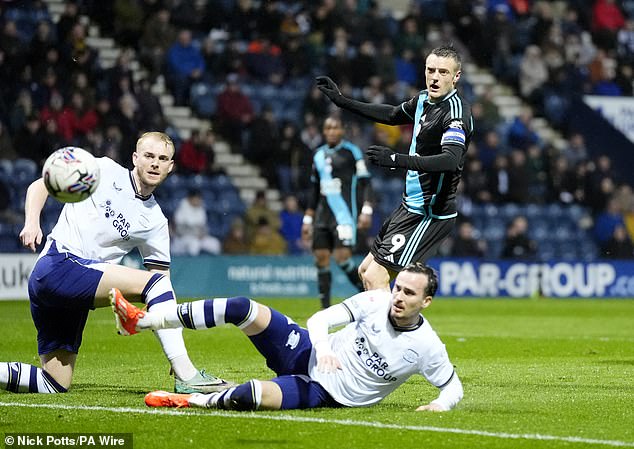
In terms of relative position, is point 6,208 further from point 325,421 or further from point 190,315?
point 325,421

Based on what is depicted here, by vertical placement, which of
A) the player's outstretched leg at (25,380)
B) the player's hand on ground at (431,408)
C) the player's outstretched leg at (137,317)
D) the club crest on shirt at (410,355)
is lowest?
the player's outstretched leg at (25,380)

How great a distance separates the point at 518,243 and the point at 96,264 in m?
15.4

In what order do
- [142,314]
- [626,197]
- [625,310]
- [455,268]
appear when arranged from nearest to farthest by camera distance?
[142,314]
[625,310]
[455,268]
[626,197]

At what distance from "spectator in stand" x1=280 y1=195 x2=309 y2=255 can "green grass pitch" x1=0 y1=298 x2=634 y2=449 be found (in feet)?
20.5

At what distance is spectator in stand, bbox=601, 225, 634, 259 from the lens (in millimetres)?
22828

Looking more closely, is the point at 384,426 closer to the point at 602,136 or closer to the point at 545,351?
the point at 545,351

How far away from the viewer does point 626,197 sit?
952 inches

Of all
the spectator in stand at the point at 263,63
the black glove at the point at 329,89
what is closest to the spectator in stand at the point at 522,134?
the spectator in stand at the point at 263,63

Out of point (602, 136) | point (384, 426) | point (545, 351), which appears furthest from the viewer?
point (602, 136)

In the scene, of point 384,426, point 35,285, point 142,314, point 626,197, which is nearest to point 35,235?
point 35,285

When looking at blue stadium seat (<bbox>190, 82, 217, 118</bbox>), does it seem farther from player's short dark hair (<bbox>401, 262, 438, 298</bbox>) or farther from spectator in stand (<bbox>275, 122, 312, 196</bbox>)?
player's short dark hair (<bbox>401, 262, 438, 298</bbox>)

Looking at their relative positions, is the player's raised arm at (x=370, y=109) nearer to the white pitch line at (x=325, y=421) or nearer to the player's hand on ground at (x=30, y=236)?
the player's hand on ground at (x=30, y=236)

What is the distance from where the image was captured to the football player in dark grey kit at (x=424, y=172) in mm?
8789

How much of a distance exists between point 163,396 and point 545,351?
19.6 ft
